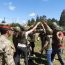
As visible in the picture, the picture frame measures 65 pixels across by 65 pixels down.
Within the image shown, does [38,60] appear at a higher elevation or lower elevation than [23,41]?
lower

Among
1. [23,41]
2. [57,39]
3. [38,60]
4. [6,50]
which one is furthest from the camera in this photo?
[38,60]

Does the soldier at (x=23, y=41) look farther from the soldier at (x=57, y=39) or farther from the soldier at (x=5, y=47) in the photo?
the soldier at (x=5, y=47)

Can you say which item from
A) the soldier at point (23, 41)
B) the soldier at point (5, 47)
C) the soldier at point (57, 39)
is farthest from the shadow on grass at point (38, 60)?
the soldier at point (5, 47)

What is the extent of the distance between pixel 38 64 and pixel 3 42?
561 cm

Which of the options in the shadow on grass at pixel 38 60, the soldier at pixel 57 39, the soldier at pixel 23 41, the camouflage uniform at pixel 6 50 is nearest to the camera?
the camouflage uniform at pixel 6 50

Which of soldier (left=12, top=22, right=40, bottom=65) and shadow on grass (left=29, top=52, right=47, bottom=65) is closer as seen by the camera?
soldier (left=12, top=22, right=40, bottom=65)

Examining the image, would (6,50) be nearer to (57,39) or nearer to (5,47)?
(5,47)

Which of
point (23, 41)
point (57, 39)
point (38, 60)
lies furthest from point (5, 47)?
point (38, 60)

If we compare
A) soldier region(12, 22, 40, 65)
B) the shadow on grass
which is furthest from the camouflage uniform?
the shadow on grass

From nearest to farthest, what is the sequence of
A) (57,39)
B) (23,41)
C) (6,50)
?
1. (6,50)
2. (23,41)
3. (57,39)

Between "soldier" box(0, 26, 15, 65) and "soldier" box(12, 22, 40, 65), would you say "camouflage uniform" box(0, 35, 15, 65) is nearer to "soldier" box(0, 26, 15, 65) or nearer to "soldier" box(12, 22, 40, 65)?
"soldier" box(0, 26, 15, 65)

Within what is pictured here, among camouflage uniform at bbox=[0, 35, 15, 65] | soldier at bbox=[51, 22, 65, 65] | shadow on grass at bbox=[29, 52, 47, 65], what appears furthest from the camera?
shadow on grass at bbox=[29, 52, 47, 65]

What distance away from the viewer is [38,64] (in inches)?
497

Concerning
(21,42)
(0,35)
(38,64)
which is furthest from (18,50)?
(0,35)
